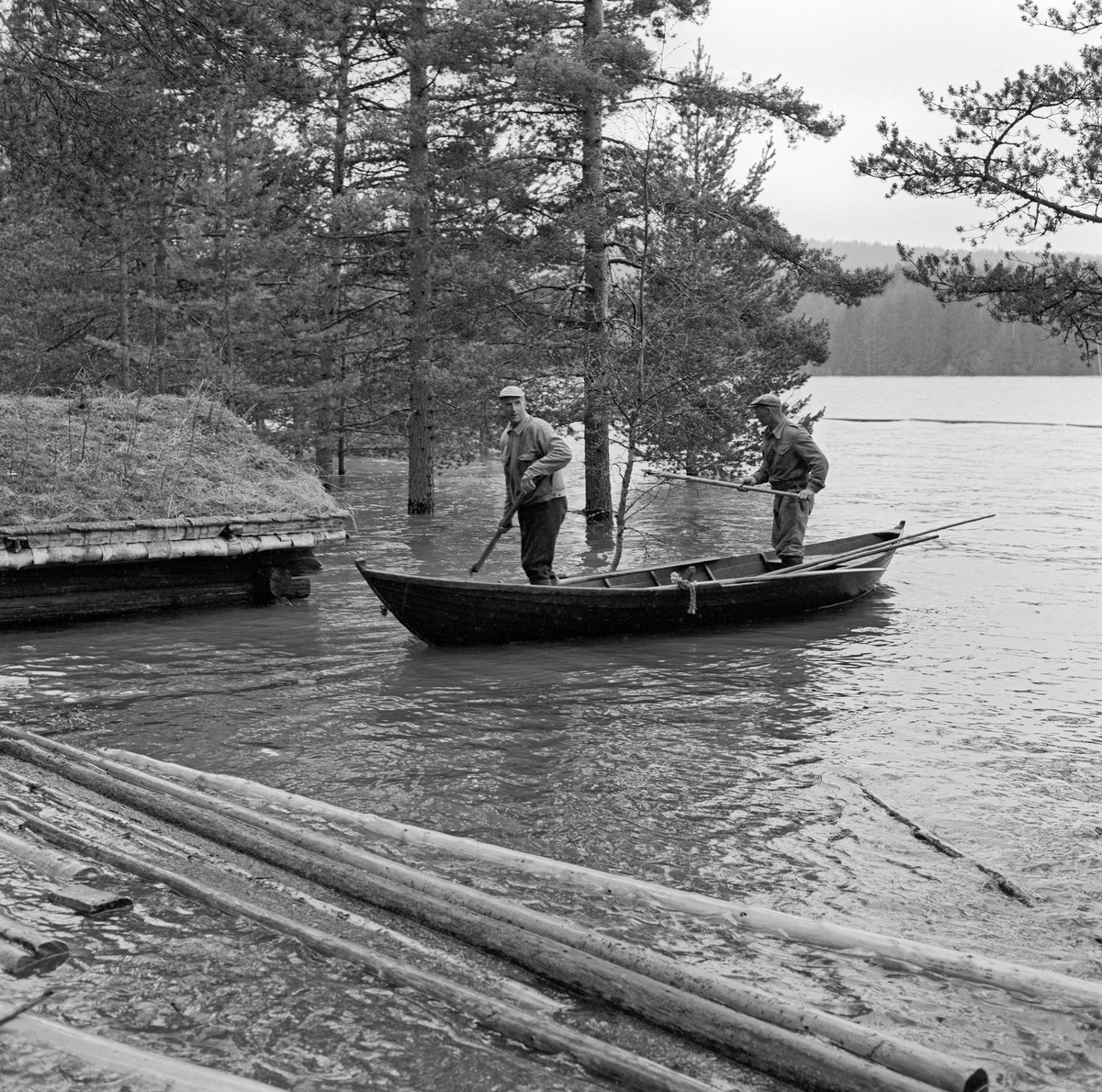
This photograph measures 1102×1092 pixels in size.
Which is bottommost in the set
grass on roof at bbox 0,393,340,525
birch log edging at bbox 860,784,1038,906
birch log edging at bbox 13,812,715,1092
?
birch log edging at bbox 860,784,1038,906

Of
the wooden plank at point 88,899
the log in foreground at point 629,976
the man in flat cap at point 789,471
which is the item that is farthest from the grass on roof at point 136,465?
the log in foreground at point 629,976

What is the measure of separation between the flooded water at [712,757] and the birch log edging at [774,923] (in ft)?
0.52

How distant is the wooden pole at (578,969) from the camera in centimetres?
340

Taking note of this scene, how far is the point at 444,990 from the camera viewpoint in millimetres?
3979

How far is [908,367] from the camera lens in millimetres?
137125

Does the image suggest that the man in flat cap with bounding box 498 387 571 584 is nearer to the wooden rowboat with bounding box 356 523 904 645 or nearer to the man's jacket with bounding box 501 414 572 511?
the man's jacket with bounding box 501 414 572 511

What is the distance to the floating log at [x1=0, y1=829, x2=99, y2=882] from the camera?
476 cm

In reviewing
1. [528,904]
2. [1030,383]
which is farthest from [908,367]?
[528,904]

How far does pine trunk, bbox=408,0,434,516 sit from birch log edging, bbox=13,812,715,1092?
17.0 meters

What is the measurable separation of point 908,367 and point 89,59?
135m

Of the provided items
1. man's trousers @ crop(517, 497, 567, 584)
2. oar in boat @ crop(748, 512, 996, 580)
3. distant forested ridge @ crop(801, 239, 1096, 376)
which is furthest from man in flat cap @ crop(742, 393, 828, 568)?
distant forested ridge @ crop(801, 239, 1096, 376)

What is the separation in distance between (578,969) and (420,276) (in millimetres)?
19221

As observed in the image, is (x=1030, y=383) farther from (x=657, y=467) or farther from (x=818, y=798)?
(x=818, y=798)

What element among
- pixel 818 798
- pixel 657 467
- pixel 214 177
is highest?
pixel 214 177
